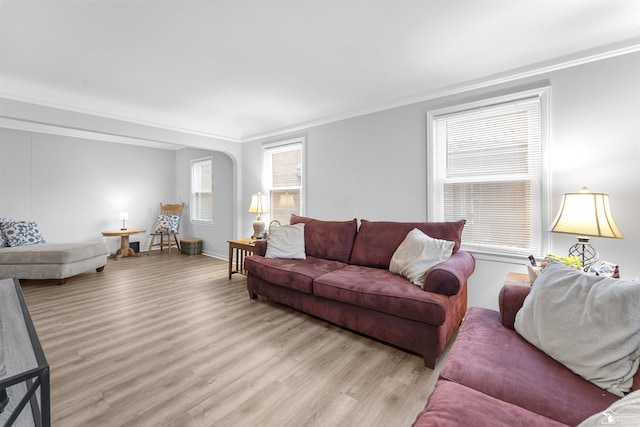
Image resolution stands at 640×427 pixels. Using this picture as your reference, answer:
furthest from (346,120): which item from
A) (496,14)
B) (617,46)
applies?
(617,46)

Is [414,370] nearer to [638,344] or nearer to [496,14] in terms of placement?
[638,344]

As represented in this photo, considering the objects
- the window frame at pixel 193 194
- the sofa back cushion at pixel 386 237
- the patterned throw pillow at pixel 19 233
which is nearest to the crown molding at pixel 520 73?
the sofa back cushion at pixel 386 237

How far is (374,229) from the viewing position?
3.07 metres

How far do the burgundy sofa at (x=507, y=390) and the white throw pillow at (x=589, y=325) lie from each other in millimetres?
49

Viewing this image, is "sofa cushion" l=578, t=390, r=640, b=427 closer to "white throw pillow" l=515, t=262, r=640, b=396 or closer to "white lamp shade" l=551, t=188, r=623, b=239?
"white throw pillow" l=515, t=262, r=640, b=396

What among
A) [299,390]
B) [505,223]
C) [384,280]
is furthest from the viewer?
[505,223]

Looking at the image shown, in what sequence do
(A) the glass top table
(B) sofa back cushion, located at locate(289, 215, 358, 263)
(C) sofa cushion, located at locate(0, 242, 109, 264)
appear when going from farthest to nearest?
1. (C) sofa cushion, located at locate(0, 242, 109, 264)
2. (B) sofa back cushion, located at locate(289, 215, 358, 263)
3. (A) the glass top table

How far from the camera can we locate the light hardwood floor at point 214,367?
5.15ft

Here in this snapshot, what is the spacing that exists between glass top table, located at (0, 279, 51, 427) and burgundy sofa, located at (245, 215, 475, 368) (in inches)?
72.6

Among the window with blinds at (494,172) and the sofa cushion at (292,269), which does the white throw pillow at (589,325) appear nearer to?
the window with blinds at (494,172)

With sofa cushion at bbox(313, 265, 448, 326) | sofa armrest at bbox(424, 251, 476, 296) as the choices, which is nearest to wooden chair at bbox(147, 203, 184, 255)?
sofa cushion at bbox(313, 265, 448, 326)

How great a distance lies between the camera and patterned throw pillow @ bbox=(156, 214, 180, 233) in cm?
616

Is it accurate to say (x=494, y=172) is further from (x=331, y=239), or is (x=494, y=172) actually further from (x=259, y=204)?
(x=259, y=204)

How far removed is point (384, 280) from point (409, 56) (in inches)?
77.5
